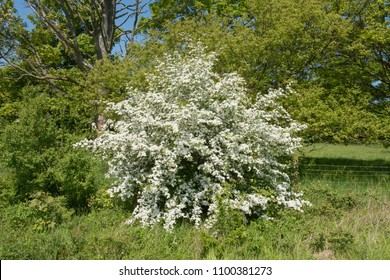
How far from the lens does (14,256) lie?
4.56 meters

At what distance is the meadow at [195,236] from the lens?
4.89 meters

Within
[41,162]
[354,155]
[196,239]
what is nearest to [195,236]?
[196,239]

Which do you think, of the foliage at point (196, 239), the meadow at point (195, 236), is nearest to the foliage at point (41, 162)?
the meadow at point (195, 236)

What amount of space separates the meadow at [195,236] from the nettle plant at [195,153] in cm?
30

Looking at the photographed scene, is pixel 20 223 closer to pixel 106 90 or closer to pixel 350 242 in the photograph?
pixel 350 242

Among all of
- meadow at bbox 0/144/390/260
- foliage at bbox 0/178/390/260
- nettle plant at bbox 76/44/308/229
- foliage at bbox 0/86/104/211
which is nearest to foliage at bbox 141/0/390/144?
nettle plant at bbox 76/44/308/229

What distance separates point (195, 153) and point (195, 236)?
1598mm

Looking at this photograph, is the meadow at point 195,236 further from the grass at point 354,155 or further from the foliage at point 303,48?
the grass at point 354,155

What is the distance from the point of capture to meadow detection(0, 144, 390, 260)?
193 inches

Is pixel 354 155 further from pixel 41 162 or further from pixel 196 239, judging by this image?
pixel 41 162

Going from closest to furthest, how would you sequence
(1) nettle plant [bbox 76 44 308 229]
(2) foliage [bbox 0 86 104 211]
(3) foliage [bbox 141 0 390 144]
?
(1) nettle plant [bbox 76 44 308 229] → (2) foliage [bbox 0 86 104 211] → (3) foliage [bbox 141 0 390 144]

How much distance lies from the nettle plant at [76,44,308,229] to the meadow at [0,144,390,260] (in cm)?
30

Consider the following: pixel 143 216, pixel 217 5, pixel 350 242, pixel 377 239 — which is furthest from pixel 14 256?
pixel 217 5

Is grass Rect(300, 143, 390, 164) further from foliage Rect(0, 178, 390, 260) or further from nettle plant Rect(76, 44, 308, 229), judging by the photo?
foliage Rect(0, 178, 390, 260)
